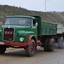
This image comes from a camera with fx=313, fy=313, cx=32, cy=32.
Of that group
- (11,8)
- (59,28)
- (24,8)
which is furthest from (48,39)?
(24,8)

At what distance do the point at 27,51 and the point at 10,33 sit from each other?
4.39 ft

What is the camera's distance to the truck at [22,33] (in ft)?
55.2

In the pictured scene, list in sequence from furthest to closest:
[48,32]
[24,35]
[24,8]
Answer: [24,8]
[48,32]
[24,35]

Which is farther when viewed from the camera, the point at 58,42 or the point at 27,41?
the point at 58,42

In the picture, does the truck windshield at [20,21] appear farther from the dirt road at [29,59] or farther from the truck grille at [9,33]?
the dirt road at [29,59]

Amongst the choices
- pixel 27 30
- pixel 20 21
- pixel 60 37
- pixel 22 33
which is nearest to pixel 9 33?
pixel 22 33

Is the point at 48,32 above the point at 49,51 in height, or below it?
above

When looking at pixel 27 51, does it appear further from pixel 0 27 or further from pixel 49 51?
pixel 49 51

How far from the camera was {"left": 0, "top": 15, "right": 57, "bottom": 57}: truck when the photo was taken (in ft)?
55.2

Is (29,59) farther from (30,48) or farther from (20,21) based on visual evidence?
(20,21)

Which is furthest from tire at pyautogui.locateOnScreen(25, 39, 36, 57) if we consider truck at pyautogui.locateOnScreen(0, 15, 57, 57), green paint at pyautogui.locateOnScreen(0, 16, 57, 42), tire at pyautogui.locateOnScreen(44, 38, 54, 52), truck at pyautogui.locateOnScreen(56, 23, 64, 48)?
truck at pyautogui.locateOnScreen(56, 23, 64, 48)

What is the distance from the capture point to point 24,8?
197 feet

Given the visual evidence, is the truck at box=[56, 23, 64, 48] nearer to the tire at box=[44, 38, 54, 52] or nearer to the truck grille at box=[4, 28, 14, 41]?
the tire at box=[44, 38, 54, 52]

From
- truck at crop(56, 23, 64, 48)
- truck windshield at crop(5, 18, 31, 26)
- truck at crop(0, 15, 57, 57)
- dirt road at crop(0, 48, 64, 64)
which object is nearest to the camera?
dirt road at crop(0, 48, 64, 64)
